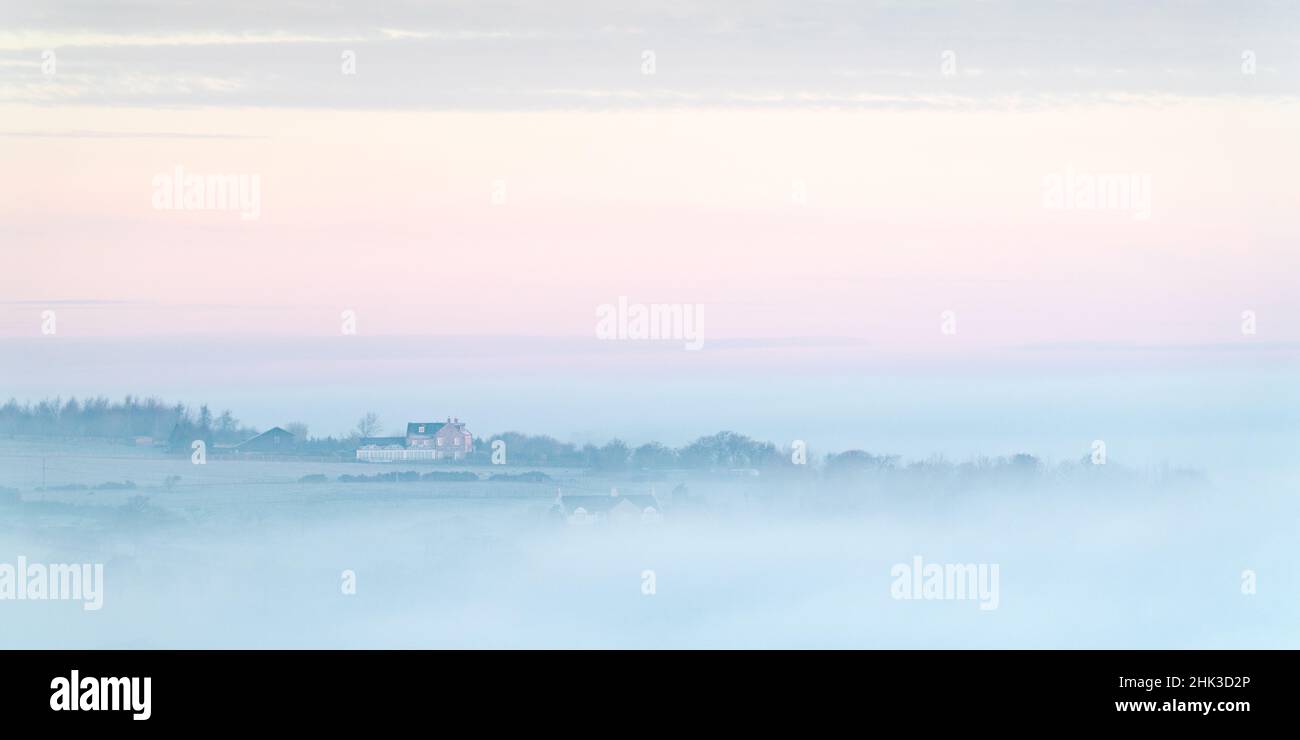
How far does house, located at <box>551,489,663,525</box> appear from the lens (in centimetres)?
746

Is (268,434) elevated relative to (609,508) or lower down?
elevated

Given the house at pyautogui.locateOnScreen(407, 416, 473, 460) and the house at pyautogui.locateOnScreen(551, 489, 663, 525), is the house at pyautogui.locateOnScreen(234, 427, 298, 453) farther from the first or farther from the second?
the house at pyautogui.locateOnScreen(551, 489, 663, 525)

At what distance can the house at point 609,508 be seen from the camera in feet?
24.5

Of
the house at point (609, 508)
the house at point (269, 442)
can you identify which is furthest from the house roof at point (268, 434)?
the house at point (609, 508)

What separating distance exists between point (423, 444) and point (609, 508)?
1.20 meters

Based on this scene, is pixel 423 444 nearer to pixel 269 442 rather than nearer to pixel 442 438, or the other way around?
pixel 442 438

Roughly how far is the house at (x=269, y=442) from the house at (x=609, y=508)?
65.3 inches

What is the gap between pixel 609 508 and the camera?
7492 mm

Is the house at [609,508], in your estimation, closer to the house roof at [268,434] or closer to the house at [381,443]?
the house at [381,443]

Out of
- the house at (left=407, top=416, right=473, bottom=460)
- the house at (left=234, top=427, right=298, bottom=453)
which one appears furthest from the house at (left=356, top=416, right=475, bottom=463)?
the house at (left=234, top=427, right=298, bottom=453)

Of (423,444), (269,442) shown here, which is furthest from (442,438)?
(269,442)

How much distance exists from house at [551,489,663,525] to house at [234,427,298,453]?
166 centimetres

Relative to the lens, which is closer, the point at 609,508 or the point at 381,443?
the point at 381,443
